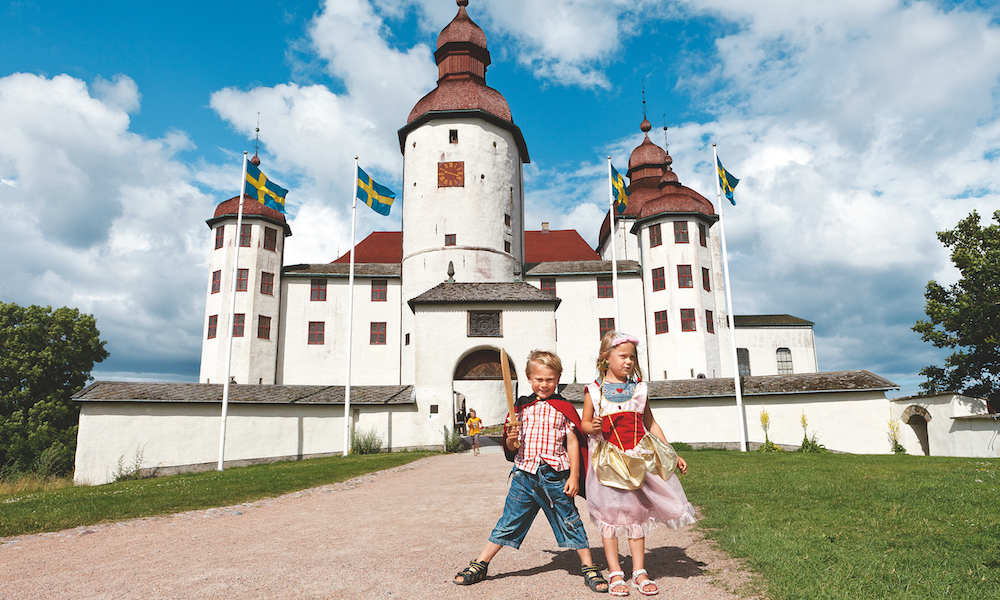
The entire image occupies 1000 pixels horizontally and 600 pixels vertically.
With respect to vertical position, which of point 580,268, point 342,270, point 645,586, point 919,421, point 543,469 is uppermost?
point 342,270

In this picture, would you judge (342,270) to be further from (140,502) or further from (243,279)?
(140,502)

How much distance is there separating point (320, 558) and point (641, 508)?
3184 millimetres

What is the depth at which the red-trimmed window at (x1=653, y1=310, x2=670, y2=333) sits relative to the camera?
32469 mm

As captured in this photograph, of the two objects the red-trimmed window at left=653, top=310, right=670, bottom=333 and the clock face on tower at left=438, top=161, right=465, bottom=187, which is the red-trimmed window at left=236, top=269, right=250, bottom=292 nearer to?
the clock face on tower at left=438, top=161, right=465, bottom=187

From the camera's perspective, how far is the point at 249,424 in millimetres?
21875

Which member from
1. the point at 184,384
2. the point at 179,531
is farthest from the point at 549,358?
the point at 184,384

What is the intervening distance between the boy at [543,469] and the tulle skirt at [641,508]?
25 centimetres

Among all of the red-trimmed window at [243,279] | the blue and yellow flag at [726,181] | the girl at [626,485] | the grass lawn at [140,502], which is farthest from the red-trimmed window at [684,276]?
the girl at [626,485]

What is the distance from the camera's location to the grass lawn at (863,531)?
398 centimetres

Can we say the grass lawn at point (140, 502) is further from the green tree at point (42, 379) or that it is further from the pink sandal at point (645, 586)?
the green tree at point (42, 379)

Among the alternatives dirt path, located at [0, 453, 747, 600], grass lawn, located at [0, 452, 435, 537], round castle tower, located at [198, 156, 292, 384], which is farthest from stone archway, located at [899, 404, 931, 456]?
round castle tower, located at [198, 156, 292, 384]

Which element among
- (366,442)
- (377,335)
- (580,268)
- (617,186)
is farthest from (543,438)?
(377,335)

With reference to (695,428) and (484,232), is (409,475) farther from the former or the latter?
(484,232)

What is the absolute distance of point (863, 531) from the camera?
5.60m
